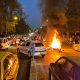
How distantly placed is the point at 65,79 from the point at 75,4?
181ft

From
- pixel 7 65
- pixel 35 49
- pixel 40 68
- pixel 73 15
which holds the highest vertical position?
pixel 73 15

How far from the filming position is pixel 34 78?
46.5 ft

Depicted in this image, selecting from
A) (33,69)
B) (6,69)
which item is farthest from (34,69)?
(6,69)

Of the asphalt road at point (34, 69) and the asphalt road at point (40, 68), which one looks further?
the asphalt road at point (34, 69)

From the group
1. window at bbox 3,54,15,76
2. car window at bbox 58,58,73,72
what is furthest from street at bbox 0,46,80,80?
car window at bbox 58,58,73,72

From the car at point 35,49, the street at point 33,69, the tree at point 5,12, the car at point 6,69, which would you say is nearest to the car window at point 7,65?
the car at point 6,69

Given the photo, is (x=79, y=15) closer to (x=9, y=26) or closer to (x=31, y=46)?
(x=9, y=26)

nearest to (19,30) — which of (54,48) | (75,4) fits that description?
(75,4)

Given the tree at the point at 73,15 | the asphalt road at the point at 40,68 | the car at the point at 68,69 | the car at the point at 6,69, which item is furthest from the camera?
the tree at the point at 73,15

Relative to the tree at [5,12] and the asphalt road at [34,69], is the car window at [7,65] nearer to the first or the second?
the asphalt road at [34,69]

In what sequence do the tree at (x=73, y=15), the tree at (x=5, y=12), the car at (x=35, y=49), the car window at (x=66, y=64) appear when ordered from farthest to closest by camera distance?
the tree at (x=5, y=12) → the tree at (x=73, y=15) → the car at (x=35, y=49) → the car window at (x=66, y=64)

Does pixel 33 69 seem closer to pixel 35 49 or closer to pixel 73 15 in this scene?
pixel 35 49

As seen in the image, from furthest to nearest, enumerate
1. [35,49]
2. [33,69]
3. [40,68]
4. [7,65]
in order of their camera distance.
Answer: [35,49] → [40,68] → [33,69] → [7,65]

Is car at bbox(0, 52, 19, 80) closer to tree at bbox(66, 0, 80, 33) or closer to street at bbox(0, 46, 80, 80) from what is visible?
street at bbox(0, 46, 80, 80)
